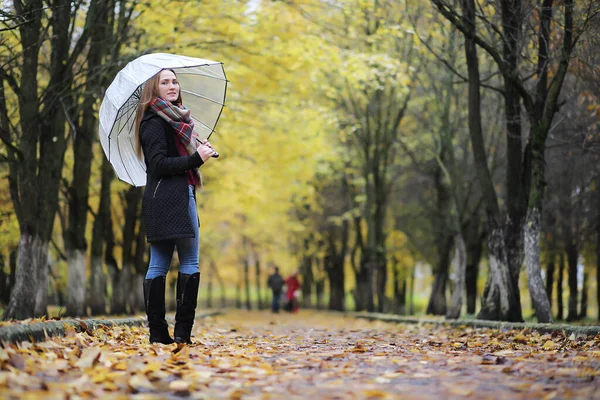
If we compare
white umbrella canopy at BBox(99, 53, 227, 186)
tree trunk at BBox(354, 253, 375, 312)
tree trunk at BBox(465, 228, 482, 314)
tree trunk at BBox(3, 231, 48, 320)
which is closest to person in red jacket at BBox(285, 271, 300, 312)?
tree trunk at BBox(354, 253, 375, 312)

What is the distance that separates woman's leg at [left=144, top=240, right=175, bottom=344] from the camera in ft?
23.1

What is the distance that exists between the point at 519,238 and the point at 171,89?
8.28m

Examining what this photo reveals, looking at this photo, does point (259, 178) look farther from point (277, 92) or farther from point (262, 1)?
point (262, 1)

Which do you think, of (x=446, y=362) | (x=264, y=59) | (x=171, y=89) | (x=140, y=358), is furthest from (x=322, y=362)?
(x=264, y=59)

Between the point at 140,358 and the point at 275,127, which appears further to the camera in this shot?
the point at 275,127

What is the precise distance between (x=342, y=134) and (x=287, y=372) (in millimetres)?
24343

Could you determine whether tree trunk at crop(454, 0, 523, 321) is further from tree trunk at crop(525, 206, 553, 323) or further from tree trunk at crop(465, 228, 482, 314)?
tree trunk at crop(465, 228, 482, 314)

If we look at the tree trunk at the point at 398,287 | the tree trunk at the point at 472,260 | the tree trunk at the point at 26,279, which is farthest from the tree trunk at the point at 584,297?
the tree trunk at the point at 26,279

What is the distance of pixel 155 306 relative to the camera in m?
7.01

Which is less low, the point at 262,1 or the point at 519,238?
the point at 262,1

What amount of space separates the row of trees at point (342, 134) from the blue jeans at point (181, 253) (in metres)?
4.19

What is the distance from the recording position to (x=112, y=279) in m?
22.7

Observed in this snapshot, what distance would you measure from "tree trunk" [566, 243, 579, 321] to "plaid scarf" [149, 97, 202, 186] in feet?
68.2

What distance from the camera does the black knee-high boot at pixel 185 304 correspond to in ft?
23.1
